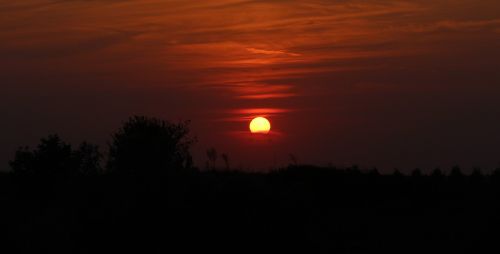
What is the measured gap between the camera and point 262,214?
105 feet

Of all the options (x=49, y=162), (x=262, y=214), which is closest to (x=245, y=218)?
(x=262, y=214)

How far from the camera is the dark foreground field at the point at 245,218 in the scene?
31094 mm

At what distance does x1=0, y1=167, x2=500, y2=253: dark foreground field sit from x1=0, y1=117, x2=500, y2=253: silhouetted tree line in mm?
34

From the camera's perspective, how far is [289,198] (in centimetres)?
3388

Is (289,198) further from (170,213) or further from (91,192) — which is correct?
(91,192)

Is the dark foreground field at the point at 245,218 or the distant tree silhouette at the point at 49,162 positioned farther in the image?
the distant tree silhouette at the point at 49,162

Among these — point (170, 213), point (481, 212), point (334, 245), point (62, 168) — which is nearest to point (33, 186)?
point (62, 168)

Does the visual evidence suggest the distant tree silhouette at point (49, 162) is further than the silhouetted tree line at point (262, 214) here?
Yes

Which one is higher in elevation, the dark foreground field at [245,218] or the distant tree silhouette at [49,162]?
the distant tree silhouette at [49,162]

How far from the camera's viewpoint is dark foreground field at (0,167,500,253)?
31.1 m

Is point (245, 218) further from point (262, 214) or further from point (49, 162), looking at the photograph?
point (49, 162)

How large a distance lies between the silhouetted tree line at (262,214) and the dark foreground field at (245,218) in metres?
0.03

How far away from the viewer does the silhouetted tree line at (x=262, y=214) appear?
31141mm

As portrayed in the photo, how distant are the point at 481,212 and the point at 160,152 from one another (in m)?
19.7
